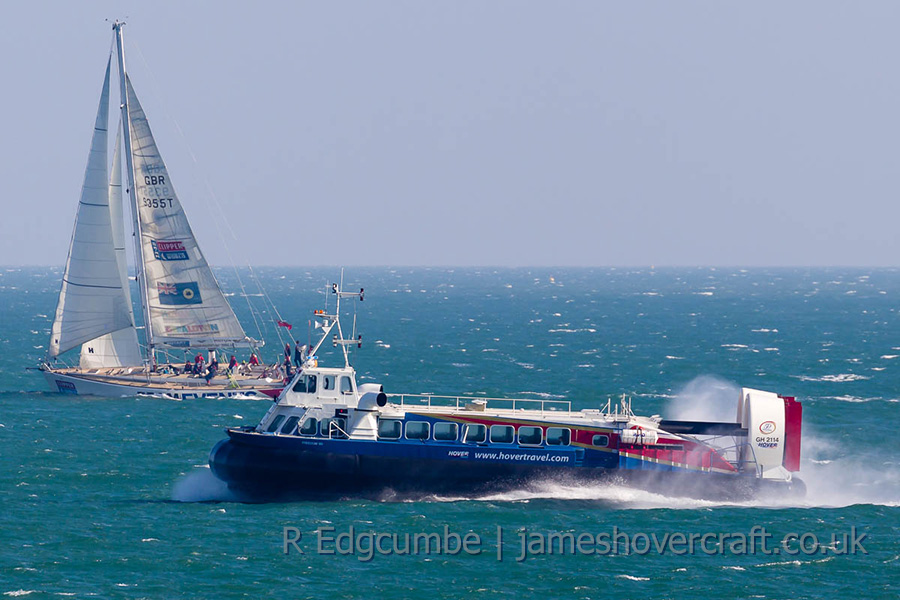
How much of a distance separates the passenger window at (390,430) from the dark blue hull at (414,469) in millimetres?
385

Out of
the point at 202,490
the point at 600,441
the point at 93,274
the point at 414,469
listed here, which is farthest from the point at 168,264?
the point at 600,441

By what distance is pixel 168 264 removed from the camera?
74.2 metres

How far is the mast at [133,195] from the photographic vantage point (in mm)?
73000

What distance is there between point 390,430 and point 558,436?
609cm

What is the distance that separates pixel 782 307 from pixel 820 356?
82.1 m

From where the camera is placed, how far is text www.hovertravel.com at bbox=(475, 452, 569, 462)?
42.7 m

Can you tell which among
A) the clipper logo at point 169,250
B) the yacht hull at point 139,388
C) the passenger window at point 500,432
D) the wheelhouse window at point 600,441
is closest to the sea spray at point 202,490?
the passenger window at point 500,432

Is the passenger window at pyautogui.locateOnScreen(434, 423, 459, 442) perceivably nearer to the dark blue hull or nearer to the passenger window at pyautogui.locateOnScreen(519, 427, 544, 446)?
the dark blue hull

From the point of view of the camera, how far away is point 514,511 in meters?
41.7

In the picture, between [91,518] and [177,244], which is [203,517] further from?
[177,244]

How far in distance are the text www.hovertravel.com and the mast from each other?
35875 millimetres

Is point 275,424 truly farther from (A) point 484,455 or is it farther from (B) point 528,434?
(B) point 528,434

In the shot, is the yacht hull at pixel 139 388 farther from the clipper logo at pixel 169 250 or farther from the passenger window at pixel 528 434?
the passenger window at pixel 528 434

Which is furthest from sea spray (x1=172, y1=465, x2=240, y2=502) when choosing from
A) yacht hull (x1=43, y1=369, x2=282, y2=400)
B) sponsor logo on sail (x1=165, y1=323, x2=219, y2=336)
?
sponsor logo on sail (x1=165, y1=323, x2=219, y2=336)
